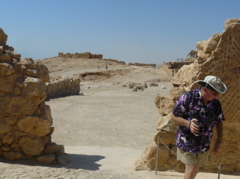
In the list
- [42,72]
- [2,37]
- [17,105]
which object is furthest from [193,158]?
[2,37]

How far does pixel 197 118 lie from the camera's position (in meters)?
3.50

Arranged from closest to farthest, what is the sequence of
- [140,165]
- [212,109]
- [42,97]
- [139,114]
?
[212,109] < [140,165] < [42,97] < [139,114]

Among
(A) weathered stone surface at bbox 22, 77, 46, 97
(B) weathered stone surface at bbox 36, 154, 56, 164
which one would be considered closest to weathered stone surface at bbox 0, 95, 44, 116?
(A) weathered stone surface at bbox 22, 77, 46, 97

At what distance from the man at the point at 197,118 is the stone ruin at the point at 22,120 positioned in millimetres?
3280

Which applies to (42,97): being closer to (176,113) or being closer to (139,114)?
(176,113)

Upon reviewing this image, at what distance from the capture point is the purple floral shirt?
3500 mm

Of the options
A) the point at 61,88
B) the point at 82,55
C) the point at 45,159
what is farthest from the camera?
the point at 82,55

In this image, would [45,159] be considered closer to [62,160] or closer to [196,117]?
[62,160]

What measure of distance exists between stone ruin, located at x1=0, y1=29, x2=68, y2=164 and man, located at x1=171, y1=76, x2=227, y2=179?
328cm

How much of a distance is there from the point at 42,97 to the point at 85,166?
172 centimetres

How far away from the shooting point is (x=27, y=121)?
5906 millimetres

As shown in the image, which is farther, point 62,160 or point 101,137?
point 101,137

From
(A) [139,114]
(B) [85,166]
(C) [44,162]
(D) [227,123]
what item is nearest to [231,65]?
(D) [227,123]

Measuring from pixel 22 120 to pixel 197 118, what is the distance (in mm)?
3776
